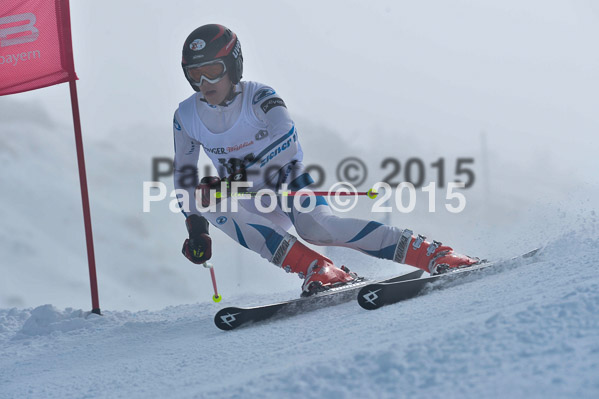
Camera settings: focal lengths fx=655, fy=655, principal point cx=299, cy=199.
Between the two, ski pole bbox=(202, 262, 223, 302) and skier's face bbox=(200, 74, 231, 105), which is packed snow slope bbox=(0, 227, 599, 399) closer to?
ski pole bbox=(202, 262, 223, 302)

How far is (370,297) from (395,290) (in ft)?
0.56

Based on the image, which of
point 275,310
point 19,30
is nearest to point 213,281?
point 275,310

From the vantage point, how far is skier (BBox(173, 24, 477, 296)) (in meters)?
4.54

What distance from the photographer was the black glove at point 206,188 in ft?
15.5

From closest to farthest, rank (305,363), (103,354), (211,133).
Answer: (305,363), (103,354), (211,133)

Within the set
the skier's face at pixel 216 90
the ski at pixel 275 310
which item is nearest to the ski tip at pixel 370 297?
the ski at pixel 275 310

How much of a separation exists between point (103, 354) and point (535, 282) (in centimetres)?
266

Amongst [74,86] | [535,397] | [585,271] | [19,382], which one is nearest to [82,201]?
[74,86]

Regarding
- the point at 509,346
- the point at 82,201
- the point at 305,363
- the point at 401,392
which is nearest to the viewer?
the point at 401,392

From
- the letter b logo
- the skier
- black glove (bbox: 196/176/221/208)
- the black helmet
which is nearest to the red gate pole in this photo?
the letter b logo

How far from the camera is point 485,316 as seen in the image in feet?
8.65

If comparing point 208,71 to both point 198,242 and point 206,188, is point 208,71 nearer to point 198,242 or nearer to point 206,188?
point 206,188

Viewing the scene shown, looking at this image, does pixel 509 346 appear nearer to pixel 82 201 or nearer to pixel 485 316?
pixel 485 316

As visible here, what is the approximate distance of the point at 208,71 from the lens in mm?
4543
